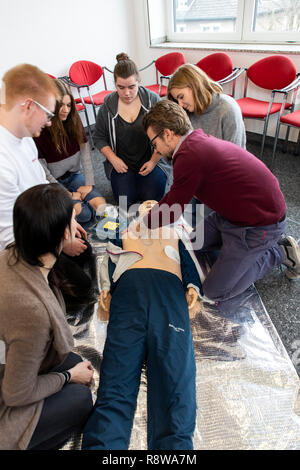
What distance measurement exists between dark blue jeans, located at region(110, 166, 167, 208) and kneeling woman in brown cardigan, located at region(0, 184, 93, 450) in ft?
4.56

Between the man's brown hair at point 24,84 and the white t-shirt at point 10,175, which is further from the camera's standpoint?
the white t-shirt at point 10,175

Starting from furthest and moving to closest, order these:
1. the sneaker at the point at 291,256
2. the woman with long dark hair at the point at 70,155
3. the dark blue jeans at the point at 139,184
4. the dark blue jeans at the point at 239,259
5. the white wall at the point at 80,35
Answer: the white wall at the point at 80,35, the dark blue jeans at the point at 139,184, the woman with long dark hair at the point at 70,155, the sneaker at the point at 291,256, the dark blue jeans at the point at 239,259

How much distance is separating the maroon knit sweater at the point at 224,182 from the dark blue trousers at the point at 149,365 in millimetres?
352

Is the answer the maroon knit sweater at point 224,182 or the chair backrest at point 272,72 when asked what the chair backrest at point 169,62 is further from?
the maroon knit sweater at point 224,182

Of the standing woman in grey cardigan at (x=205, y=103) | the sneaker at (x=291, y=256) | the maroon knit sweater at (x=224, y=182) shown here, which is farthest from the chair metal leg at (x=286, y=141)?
the maroon knit sweater at (x=224, y=182)

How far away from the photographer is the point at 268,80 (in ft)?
9.53

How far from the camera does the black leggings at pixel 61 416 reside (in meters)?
0.95

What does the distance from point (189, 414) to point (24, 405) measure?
55 cm

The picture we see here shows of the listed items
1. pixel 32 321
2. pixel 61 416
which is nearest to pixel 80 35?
pixel 32 321

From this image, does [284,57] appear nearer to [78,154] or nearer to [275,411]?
[78,154]

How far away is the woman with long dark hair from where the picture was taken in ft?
6.56

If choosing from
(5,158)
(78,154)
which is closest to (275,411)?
(5,158)

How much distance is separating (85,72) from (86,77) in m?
0.05

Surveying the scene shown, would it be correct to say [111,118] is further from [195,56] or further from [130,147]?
[195,56]
